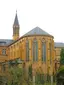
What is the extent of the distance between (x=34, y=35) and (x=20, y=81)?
32146 mm

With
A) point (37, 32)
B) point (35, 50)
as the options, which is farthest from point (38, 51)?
point (37, 32)

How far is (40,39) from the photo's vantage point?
71750 mm

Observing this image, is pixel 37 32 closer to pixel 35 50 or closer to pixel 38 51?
pixel 35 50

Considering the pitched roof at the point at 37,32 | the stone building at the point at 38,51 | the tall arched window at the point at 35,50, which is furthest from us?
the pitched roof at the point at 37,32

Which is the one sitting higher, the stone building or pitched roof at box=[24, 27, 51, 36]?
pitched roof at box=[24, 27, 51, 36]

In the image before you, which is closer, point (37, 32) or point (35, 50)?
point (35, 50)

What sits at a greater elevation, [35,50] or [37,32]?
[37,32]

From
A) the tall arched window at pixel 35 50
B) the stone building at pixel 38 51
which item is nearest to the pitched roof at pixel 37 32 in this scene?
the stone building at pixel 38 51

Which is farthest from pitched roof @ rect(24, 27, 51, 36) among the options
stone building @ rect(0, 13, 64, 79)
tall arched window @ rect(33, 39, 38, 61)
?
tall arched window @ rect(33, 39, 38, 61)

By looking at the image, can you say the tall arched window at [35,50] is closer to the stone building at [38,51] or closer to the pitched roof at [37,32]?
the stone building at [38,51]

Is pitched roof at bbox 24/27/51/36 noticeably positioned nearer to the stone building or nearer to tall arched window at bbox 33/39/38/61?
the stone building

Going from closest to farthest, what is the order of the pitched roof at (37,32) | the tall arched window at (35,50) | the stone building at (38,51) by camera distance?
the stone building at (38,51), the tall arched window at (35,50), the pitched roof at (37,32)

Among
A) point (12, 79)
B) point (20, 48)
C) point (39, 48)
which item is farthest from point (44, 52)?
point (12, 79)

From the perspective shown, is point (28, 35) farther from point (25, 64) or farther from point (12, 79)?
point (12, 79)
